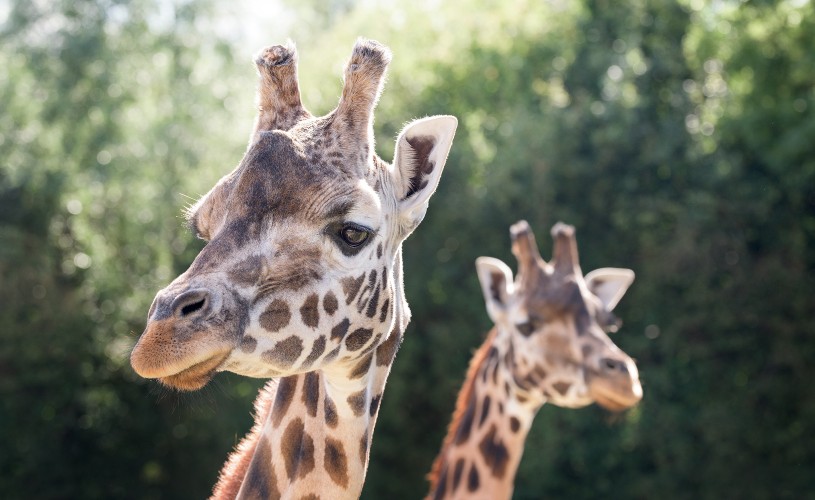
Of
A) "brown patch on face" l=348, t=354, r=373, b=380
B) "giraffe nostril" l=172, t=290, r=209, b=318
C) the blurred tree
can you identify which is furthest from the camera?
the blurred tree

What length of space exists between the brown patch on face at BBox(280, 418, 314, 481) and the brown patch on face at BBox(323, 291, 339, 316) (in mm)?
393

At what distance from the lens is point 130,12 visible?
17.6 meters

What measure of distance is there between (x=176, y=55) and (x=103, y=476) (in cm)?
698

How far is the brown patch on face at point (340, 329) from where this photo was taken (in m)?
2.94

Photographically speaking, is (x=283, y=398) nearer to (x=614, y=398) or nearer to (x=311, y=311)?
(x=311, y=311)

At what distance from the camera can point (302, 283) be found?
285 cm

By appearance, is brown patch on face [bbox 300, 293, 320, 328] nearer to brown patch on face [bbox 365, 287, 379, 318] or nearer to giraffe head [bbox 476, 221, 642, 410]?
brown patch on face [bbox 365, 287, 379, 318]

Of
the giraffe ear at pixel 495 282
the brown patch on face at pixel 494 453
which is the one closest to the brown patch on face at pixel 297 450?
the brown patch on face at pixel 494 453

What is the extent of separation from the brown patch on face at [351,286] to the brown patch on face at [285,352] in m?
0.20

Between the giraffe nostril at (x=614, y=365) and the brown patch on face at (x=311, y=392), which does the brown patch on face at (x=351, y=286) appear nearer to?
the brown patch on face at (x=311, y=392)

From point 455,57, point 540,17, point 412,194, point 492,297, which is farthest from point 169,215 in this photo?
point 412,194

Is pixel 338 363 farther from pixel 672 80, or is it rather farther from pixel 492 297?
pixel 672 80

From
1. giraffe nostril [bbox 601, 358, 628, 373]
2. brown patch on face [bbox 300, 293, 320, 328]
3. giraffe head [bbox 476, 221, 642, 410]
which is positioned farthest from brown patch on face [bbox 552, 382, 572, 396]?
brown patch on face [bbox 300, 293, 320, 328]

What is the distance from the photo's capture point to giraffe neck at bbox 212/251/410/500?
305 centimetres
